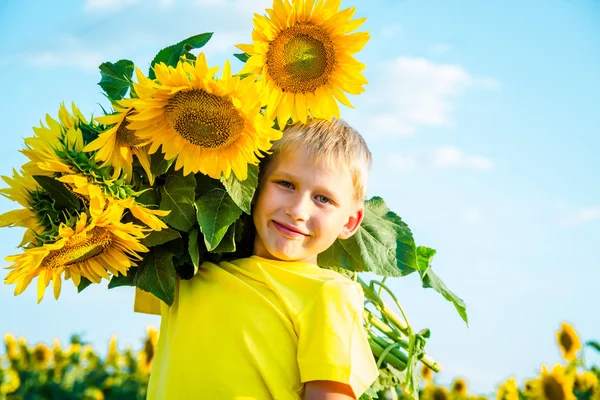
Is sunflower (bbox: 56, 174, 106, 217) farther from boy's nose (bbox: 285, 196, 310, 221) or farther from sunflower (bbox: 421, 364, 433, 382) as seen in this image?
sunflower (bbox: 421, 364, 433, 382)

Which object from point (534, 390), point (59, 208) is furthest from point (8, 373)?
point (59, 208)

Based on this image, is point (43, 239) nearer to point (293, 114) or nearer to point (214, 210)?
point (214, 210)

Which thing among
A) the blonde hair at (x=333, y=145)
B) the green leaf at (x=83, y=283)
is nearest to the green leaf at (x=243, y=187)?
the blonde hair at (x=333, y=145)

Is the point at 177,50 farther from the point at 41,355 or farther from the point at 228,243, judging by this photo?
the point at 41,355

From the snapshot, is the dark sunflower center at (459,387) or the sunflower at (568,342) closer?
the sunflower at (568,342)

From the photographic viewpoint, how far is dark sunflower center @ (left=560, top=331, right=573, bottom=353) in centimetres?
455

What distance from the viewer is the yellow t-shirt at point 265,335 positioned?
6.17 feet

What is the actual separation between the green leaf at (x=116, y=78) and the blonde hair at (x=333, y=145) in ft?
1.37

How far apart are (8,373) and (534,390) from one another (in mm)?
3188

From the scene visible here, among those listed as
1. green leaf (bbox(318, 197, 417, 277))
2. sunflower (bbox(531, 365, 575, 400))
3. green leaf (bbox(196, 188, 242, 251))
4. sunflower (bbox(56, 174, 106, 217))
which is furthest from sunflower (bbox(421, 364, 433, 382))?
sunflower (bbox(56, 174, 106, 217))

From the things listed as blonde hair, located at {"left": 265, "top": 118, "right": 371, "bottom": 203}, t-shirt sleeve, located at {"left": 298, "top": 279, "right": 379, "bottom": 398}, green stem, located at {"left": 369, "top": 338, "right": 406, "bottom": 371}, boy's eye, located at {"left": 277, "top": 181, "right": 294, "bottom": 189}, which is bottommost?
t-shirt sleeve, located at {"left": 298, "top": 279, "right": 379, "bottom": 398}

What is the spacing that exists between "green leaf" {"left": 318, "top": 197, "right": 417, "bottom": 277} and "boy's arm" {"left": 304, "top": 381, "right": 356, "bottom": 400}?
20.3 inches

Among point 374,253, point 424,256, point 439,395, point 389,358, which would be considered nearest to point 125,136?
point 374,253

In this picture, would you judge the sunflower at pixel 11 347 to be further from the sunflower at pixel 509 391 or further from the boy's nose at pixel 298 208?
the boy's nose at pixel 298 208
